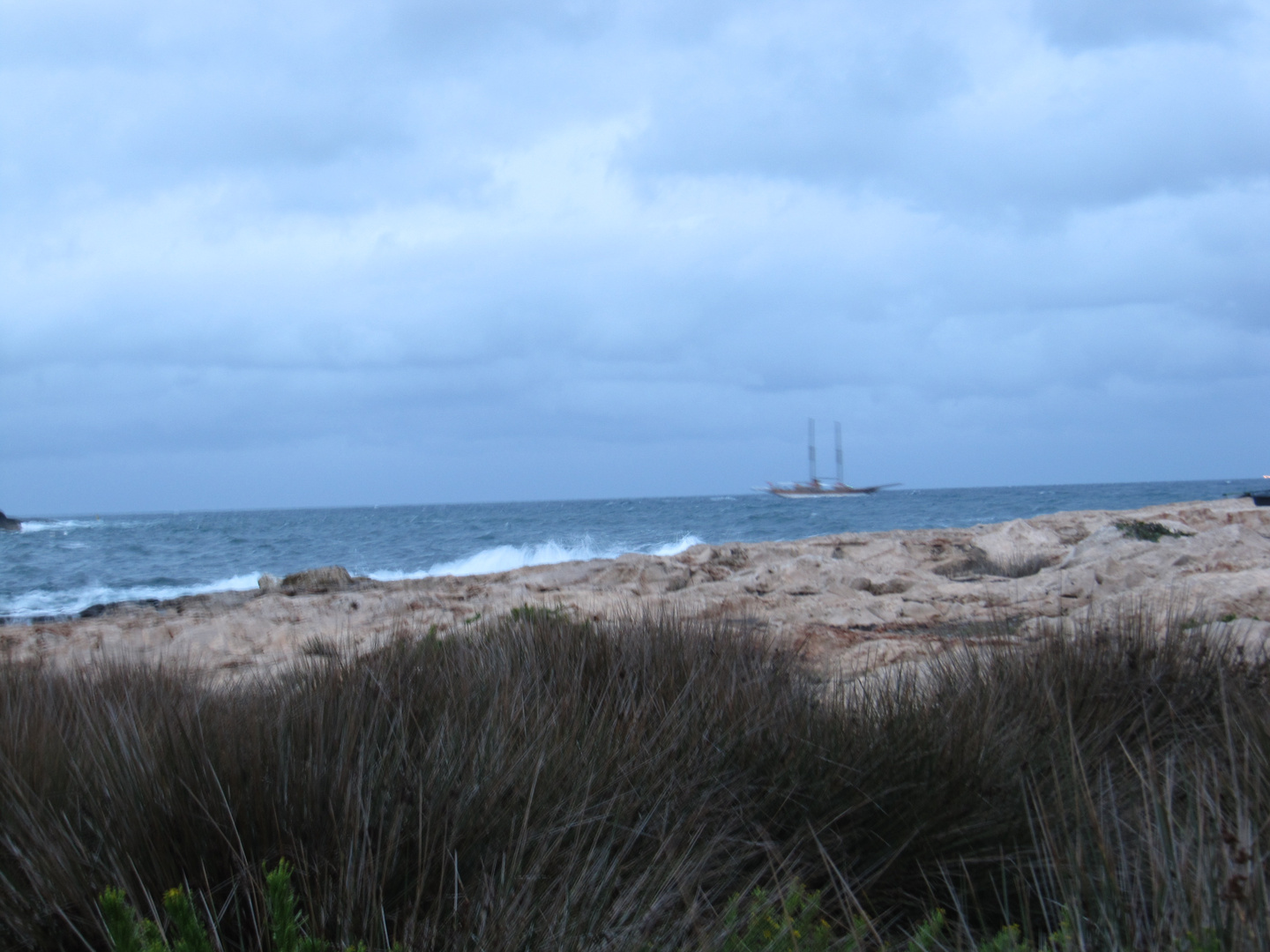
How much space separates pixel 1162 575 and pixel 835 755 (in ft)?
19.0

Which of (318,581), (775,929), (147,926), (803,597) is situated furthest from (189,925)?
(318,581)

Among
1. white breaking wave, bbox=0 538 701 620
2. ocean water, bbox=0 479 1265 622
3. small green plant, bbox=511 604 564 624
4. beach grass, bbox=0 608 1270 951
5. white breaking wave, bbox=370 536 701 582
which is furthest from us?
white breaking wave, bbox=370 536 701 582

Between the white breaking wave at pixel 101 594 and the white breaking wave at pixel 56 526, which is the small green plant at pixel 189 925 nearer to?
the white breaking wave at pixel 101 594

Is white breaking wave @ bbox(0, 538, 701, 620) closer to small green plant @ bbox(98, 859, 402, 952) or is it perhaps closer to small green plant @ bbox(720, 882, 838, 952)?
small green plant @ bbox(720, 882, 838, 952)

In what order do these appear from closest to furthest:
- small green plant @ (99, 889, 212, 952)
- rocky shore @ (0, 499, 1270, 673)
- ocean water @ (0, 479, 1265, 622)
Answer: small green plant @ (99, 889, 212, 952) → rocky shore @ (0, 499, 1270, 673) → ocean water @ (0, 479, 1265, 622)

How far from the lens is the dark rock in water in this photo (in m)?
12.5

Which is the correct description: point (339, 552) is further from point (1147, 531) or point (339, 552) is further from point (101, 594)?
point (1147, 531)

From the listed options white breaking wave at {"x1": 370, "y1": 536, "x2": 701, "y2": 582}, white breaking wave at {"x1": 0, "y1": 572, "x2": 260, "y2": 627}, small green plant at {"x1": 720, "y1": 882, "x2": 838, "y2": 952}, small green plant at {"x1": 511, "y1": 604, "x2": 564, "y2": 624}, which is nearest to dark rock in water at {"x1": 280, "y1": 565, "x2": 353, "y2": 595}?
white breaking wave at {"x1": 0, "y1": 572, "x2": 260, "y2": 627}

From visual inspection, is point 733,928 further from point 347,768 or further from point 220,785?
point 220,785

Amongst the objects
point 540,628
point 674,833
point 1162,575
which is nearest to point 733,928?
point 674,833

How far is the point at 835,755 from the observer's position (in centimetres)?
273

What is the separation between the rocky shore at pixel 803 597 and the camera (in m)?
5.44

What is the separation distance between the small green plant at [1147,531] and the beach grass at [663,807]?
7.86 metres

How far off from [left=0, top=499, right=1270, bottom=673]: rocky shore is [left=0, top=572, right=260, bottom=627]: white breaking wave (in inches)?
177
